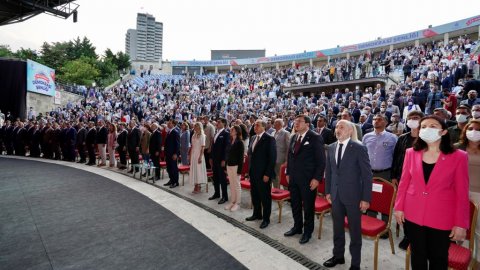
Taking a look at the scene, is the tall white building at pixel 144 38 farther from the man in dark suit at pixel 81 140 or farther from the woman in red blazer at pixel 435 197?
the woman in red blazer at pixel 435 197

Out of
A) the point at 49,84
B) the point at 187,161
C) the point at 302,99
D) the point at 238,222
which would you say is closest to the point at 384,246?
the point at 238,222

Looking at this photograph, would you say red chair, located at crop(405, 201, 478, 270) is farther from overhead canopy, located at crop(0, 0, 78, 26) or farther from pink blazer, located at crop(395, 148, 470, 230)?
overhead canopy, located at crop(0, 0, 78, 26)

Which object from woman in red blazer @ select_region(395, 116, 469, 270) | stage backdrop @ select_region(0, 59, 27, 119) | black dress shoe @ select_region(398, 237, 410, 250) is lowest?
black dress shoe @ select_region(398, 237, 410, 250)

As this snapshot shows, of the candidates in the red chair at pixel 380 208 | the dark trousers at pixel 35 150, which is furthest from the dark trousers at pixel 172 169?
the dark trousers at pixel 35 150

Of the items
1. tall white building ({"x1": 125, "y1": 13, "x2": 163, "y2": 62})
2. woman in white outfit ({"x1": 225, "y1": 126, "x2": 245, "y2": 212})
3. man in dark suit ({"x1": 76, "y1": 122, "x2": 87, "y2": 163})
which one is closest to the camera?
woman in white outfit ({"x1": 225, "y1": 126, "x2": 245, "y2": 212})

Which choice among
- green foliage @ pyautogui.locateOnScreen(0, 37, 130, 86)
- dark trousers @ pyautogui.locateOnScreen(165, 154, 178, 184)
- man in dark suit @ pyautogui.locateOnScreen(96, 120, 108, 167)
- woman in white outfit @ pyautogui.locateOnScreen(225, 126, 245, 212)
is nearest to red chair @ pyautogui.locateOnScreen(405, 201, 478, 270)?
woman in white outfit @ pyautogui.locateOnScreen(225, 126, 245, 212)

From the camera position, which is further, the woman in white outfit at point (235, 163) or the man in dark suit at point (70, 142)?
the man in dark suit at point (70, 142)

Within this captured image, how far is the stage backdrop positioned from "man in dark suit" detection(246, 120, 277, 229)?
21.4m

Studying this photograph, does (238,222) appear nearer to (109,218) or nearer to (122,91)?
(109,218)

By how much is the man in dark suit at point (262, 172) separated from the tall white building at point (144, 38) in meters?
141

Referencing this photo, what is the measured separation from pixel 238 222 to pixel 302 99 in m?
15.5

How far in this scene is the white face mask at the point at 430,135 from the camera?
246cm

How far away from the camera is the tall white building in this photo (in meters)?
133

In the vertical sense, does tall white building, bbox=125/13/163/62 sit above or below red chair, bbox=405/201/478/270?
above
